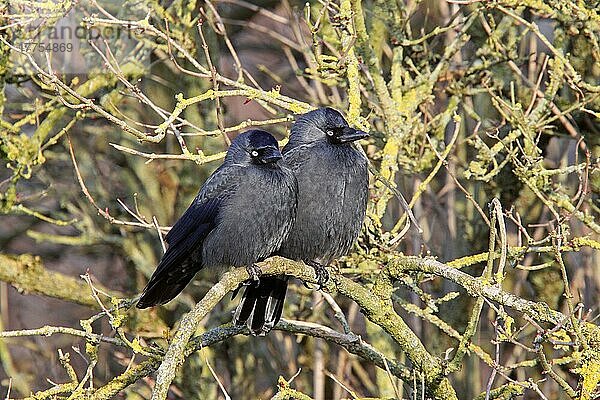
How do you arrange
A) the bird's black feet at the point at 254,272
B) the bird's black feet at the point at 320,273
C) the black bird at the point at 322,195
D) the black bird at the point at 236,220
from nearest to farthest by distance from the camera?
the bird's black feet at the point at 320,273 → the bird's black feet at the point at 254,272 → the black bird at the point at 236,220 → the black bird at the point at 322,195

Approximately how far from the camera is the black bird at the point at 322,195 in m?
4.98

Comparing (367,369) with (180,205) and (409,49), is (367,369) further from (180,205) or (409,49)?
(409,49)

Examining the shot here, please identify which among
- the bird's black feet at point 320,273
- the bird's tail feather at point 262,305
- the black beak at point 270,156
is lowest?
the bird's tail feather at point 262,305

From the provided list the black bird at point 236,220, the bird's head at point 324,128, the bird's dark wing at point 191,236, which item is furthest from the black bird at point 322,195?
the bird's dark wing at point 191,236

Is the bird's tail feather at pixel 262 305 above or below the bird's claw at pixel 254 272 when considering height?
below

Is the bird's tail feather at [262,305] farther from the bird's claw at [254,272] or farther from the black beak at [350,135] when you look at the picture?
the black beak at [350,135]

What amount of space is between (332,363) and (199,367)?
1.06 m

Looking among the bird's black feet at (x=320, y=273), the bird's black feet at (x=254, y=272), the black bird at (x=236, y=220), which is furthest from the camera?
the black bird at (x=236, y=220)

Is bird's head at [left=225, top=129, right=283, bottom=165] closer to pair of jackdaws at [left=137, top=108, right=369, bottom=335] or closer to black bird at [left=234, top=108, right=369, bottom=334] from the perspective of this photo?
pair of jackdaws at [left=137, top=108, right=369, bottom=335]

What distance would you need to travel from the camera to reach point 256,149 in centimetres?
492

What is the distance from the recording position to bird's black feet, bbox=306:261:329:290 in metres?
4.49


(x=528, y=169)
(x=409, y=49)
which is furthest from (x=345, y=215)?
→ (x=409, y=49)

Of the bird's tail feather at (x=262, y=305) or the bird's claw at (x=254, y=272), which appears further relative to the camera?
the bird's tail feather at (x=262, y=305)

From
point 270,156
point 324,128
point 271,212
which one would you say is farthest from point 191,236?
point 324,128
